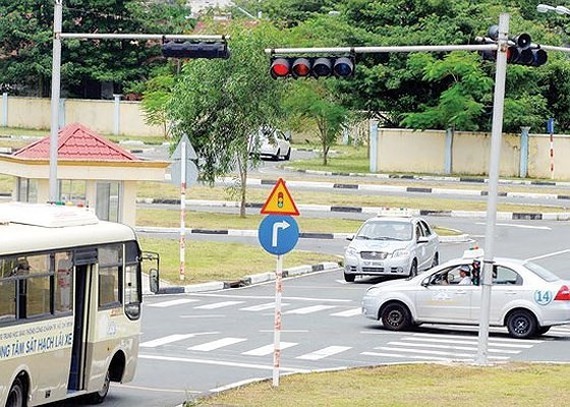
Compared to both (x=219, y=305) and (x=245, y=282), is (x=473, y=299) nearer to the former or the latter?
(x=219, y=305)

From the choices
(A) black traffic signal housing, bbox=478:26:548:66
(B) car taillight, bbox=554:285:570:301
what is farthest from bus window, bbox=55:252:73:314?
(B) car taillight, bbox=554:285:570:301

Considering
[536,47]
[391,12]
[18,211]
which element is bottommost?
[18,211]

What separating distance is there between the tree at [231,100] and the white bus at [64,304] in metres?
26.4

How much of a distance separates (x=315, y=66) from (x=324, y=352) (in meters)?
5.19

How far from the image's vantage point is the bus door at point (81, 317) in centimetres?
1728

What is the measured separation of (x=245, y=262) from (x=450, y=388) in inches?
720

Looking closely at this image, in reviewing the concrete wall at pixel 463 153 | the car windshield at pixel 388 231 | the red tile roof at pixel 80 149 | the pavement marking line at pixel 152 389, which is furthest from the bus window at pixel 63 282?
the concrete wall at pixel 463 153

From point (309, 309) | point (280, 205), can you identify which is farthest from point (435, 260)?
point (280, 205)

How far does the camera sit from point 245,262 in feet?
121

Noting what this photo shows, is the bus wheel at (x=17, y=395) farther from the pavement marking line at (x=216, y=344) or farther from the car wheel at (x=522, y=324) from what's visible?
the car wheel at (x=522, y=324)

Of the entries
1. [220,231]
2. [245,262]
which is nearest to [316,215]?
[220,231]

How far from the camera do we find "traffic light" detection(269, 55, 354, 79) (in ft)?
83.8

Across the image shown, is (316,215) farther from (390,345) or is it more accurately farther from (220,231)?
(390,345)

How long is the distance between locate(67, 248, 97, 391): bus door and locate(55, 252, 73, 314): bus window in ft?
0.59
